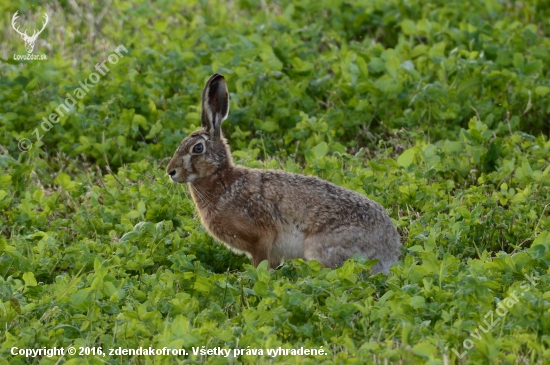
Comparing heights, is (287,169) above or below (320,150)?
below

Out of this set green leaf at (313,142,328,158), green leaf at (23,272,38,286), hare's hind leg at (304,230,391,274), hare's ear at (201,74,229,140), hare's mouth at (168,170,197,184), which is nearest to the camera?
green leaf at (23,272,38,286)

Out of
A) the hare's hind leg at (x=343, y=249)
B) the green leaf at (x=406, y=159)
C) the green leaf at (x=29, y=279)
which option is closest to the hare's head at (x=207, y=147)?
the hare's hind leg at (x=343, y=249)

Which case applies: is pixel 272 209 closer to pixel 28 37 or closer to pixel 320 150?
pixel 320 150

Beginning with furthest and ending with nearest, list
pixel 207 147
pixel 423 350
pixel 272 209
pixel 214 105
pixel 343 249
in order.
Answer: pixel 214 105 → pixel 207 147 → pixel 272 209 → pixel 343 249 → pixel 423 350

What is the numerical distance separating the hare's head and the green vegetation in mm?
453

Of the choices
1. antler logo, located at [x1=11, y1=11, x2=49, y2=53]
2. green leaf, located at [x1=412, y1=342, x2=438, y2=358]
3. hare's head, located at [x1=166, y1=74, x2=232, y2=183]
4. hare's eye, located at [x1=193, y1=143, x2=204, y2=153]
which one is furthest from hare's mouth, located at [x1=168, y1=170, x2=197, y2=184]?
antler logo, located at [x1=11, y1=11, x2=49, y2=53]

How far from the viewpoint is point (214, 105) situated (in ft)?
24.3

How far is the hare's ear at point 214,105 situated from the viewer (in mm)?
7309

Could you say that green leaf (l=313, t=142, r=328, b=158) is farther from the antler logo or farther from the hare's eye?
the antler logo

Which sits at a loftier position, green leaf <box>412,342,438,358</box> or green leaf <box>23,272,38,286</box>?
green leaf <box>412,342,438,358</box>

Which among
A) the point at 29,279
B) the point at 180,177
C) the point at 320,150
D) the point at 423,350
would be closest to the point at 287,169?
the point at 320,150

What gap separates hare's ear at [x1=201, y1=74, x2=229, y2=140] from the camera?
7309mm

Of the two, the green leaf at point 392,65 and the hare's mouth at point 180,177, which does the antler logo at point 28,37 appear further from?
the hare's mouth at point 180,177

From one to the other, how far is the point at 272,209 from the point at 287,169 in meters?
1.38
